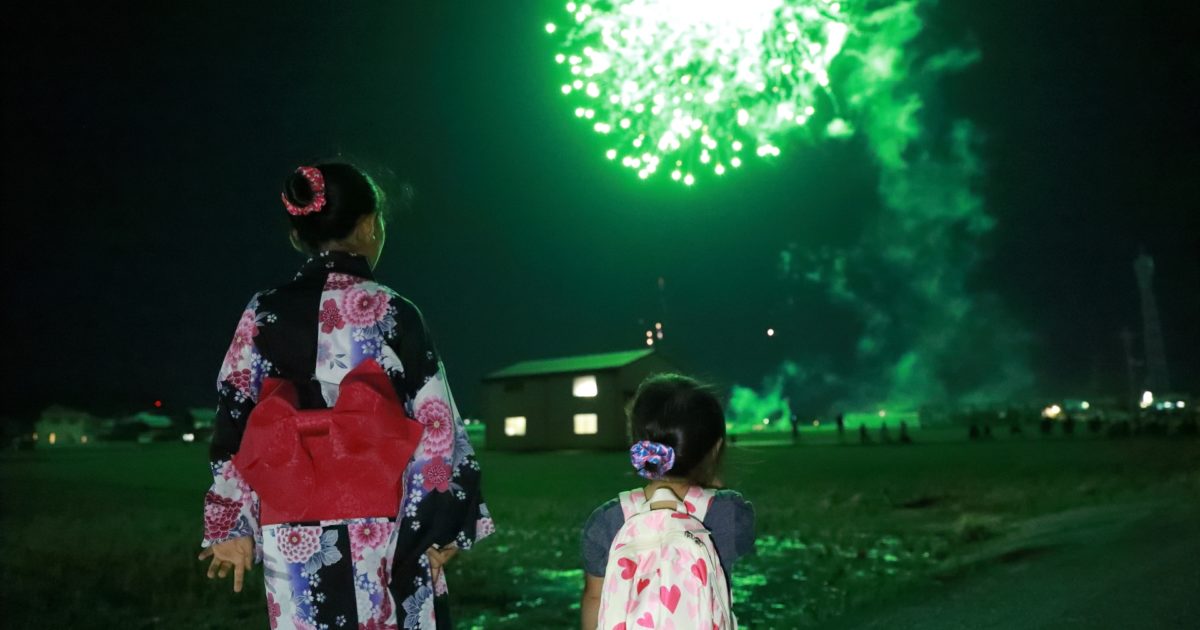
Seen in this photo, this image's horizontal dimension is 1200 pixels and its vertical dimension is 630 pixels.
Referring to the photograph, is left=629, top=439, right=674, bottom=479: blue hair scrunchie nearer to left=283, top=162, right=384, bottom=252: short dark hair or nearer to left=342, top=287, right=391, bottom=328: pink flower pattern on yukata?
left=342, top=287, right=391, bottom=328: pink flower pattern on yukata

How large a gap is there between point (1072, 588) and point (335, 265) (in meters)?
5.22

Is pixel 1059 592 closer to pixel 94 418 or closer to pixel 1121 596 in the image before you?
pixel 1121 596

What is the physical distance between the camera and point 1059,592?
558 cm

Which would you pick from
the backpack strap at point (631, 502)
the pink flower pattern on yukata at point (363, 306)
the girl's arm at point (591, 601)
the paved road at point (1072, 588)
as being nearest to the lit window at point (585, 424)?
the paved road at point (1072, 588)

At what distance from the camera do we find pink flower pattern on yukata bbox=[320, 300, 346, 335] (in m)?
2.24

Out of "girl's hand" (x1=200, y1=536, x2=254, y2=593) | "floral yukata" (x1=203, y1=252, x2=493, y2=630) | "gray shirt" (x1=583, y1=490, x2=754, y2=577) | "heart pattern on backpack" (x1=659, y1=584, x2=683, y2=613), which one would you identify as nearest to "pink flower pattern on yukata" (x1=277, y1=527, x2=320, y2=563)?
"floral yukata" (x1=203, y1=252, x2=493, y2=630)

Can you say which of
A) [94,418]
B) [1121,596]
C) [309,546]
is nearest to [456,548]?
[309,546]

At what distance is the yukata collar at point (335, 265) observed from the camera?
2361 millimetres

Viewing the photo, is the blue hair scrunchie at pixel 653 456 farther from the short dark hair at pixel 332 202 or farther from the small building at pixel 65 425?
the small building at pixel 65 425

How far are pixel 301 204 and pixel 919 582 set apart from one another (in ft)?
17.6

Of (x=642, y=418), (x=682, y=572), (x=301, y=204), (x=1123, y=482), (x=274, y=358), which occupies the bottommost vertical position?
(x=1123, y=482)

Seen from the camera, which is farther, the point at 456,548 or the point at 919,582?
the point at 919,582

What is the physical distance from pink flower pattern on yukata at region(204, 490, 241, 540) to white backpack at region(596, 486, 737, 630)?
95cm

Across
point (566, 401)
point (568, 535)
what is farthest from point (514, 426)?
point (568, 535)
